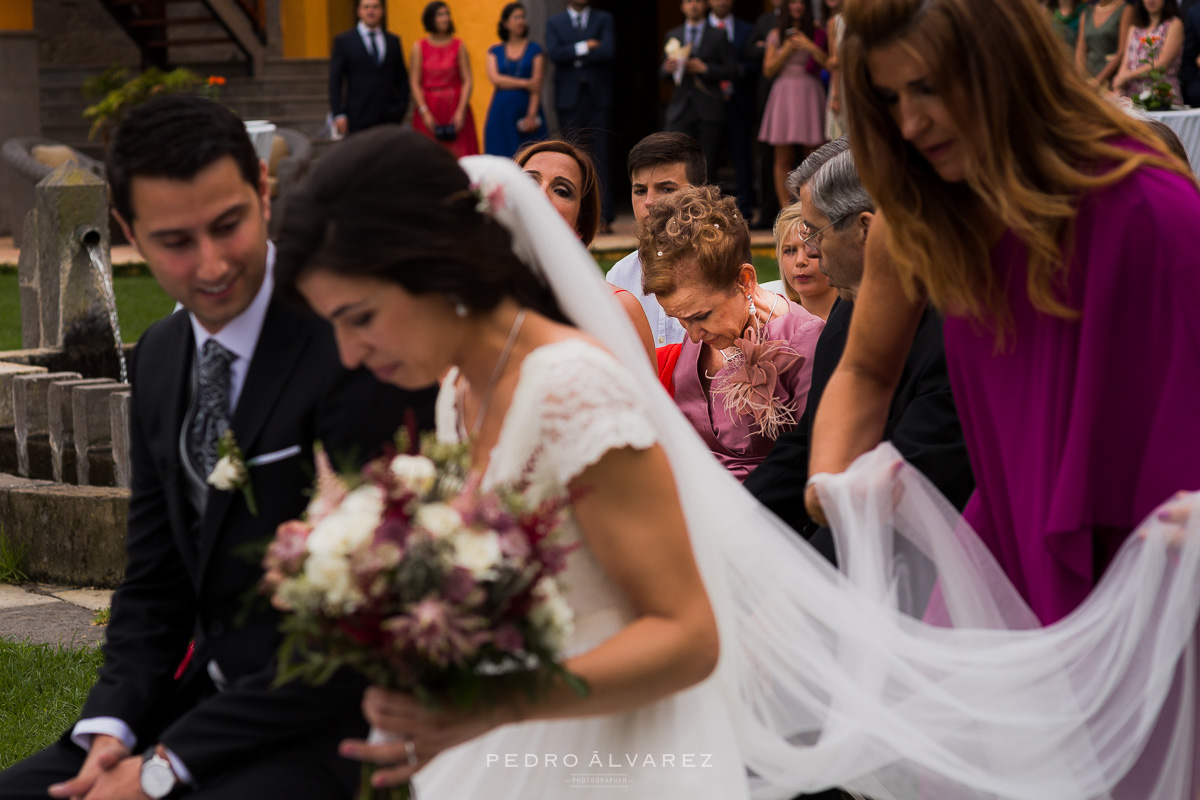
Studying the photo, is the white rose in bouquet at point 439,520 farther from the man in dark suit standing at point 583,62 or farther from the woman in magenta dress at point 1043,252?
the man in dark suit standing at point 583,62

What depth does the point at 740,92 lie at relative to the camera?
48.9ft

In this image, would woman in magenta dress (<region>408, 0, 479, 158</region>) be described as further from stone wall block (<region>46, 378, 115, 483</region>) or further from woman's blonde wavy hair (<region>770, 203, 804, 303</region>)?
woman's blonde wavy hair (<region>770, 203, 804, 303</region>)

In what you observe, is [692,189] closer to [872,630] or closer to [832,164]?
[832,164]

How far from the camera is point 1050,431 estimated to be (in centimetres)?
235

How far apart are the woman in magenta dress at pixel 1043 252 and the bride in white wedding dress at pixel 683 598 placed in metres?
0.11

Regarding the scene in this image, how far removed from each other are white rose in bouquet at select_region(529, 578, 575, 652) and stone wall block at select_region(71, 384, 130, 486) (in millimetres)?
4666

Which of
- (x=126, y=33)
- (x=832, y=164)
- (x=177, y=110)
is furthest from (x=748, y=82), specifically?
(x=177, y=110)

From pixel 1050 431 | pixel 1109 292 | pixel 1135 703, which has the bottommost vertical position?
pixel 1135 703

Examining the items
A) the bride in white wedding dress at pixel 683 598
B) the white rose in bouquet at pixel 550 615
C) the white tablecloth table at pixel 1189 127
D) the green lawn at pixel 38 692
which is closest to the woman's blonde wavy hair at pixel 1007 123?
the bride in white wedding dress at pixel 683 598

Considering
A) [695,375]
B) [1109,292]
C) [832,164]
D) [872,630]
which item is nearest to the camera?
[1109,292]

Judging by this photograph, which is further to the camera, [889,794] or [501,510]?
[889,794]

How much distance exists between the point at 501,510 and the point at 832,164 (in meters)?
2.19

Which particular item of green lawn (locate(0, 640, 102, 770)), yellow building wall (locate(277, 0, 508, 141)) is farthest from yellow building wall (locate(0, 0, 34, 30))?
green lawn (locate(0, 640, 102, 770))

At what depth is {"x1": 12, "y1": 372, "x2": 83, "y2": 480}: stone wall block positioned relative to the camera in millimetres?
6445
